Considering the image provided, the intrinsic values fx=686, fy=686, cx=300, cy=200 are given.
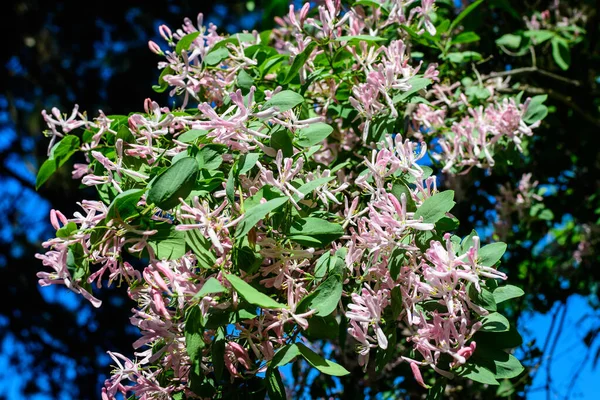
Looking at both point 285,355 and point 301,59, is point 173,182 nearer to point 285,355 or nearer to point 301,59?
point 285,355

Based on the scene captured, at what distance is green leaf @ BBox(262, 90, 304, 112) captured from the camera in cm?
95

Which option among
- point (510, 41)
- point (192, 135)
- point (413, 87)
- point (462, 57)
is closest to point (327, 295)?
point (192, 135)

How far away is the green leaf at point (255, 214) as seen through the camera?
80cm

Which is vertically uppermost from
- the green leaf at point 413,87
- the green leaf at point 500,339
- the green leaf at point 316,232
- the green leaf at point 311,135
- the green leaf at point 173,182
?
the green leaf at point 413,87

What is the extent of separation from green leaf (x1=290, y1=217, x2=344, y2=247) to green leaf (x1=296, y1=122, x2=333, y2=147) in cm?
17

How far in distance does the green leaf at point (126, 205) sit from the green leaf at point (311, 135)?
27 cm

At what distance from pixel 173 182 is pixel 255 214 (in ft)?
0.37

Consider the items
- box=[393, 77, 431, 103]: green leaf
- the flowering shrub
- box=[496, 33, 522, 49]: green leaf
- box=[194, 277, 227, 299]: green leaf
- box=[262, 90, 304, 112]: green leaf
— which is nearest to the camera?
box=[194, 277, 227, 299]: green leaf

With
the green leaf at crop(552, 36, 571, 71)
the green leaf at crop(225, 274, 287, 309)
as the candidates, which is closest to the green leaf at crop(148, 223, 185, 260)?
the green leaf at crop(225, 274, 287, 309)

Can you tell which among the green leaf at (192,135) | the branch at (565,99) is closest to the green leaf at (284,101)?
the green leaf at (192,135)

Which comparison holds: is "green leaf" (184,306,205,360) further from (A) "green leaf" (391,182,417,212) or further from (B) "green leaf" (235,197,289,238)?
(A) "green leaf" (391,182,417,212)

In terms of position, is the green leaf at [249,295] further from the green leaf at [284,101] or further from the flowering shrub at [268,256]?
the green leaf at [284,101]

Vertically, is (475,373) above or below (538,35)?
below

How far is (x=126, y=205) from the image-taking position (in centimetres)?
85
